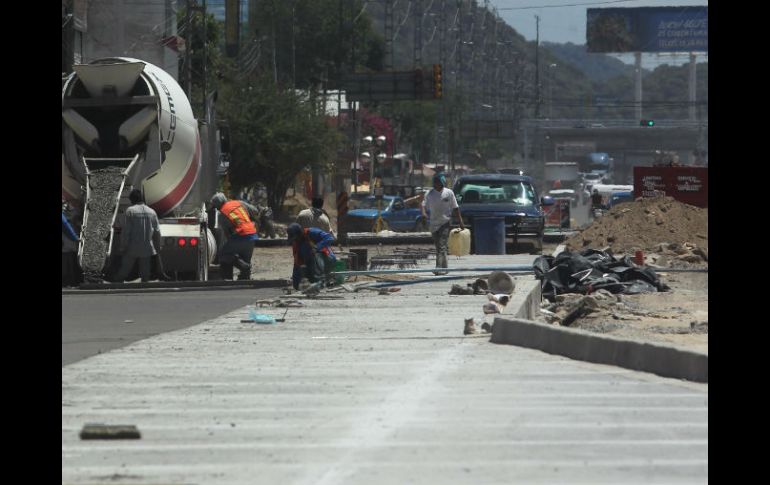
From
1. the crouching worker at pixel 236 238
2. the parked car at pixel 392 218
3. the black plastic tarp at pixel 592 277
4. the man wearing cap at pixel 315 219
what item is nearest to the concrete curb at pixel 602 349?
the black plastic tarp at pixel 592 277

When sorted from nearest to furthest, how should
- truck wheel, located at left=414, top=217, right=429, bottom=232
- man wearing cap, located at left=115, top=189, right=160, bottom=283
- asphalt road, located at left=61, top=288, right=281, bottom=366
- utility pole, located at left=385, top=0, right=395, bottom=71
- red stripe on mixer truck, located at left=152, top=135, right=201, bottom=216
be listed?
asphalt road, located at left=61, top=288, right=281, bottom=366
man wearing cap, located at left=115, top=189, right=160, bottom=283
red stripe on mixer truck, located at left=152, top=135, right=201, bottom=216
truck wheel, located at left=414, top=217, right=429, bottom=232
utility pole, located at left=385, top=0, right=395, bottom=71

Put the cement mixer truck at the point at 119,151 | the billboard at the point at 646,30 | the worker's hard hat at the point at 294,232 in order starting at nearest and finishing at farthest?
the worker's hard hat at the point at 294,232, the cement mixer truck at the point at 119,151, the billboard at the point at 646,30

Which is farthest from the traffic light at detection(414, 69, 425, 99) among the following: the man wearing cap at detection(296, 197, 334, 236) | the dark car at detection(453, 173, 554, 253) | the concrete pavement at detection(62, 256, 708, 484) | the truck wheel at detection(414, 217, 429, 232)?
the concrete pavement at detection(62, 256, 708, 484)

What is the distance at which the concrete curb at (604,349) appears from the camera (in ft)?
37.1

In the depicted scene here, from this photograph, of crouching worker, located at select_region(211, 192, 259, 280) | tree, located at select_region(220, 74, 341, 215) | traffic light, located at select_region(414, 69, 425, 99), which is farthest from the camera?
tree, located at select_region(220, 74, 341, 215)

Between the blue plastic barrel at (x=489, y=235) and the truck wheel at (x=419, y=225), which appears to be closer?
the blue plastic barrel at (x=489, y=235)

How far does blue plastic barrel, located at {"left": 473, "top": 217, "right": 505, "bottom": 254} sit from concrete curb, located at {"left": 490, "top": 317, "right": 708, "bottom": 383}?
19.9 meters

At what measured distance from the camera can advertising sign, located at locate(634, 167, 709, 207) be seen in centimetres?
4131

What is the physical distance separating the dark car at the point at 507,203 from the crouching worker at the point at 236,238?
11.2 metres

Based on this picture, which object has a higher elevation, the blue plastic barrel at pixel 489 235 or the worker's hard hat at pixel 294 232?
the worker's hard hat at pixel 294 232

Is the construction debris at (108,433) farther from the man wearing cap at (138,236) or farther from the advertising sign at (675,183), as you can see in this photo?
the advertising sign at (675,183)

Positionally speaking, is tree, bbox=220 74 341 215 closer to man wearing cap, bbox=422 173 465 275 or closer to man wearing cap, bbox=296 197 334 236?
man wearing cap, bbox=422 173 465 275

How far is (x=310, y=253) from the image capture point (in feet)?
72.8

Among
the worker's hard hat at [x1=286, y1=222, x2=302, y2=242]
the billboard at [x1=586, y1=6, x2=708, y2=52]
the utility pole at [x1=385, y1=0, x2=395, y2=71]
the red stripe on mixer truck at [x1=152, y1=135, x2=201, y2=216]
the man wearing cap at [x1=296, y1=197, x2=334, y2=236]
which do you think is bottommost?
the worker's hard hat at [x1=286, y1=222, x2=302, y2=242]
